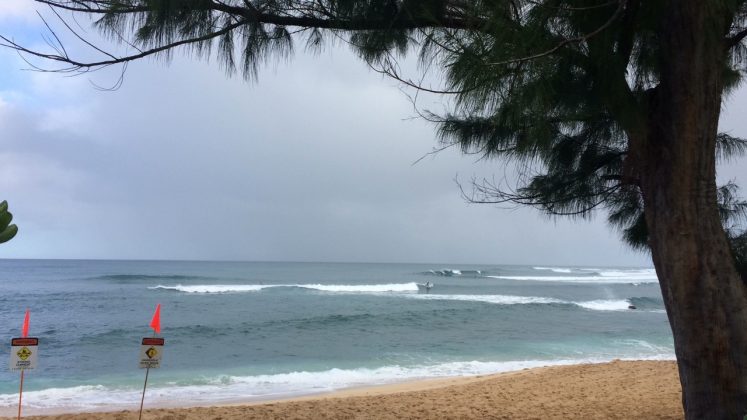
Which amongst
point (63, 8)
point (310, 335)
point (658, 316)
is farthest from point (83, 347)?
point (658, 316)

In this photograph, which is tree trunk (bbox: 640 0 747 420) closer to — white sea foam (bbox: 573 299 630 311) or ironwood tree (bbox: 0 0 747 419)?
ironwood tree (bbox: 0 0 747 419)

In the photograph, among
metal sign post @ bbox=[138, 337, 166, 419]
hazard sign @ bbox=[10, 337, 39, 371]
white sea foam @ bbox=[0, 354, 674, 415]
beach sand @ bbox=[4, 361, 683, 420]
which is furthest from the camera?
white sea foam @ bbox=[0, 354, 674, 415]

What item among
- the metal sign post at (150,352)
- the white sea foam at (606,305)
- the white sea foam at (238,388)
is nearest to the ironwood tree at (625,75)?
the metal sign post at (150,352)

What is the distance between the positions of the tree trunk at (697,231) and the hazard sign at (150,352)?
423cm

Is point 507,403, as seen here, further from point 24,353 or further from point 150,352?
point 24,353

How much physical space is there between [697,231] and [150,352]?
452 centimetres

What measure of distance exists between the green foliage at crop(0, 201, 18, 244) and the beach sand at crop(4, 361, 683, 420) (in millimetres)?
3908

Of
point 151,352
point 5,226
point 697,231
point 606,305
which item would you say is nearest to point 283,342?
point 151,352

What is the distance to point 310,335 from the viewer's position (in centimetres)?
1902

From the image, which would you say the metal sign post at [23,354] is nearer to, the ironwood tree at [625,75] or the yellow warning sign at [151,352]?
the yellow warning sign at [151,352]

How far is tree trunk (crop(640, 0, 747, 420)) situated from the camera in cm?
294

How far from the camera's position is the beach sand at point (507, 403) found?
6656mm

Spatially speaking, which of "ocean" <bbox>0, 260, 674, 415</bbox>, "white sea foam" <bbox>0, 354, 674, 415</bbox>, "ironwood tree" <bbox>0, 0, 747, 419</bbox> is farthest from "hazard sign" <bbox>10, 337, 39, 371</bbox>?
"ocean" <bbox>0, 260, 674, 415</bbox>

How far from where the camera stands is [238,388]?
36.4ft
